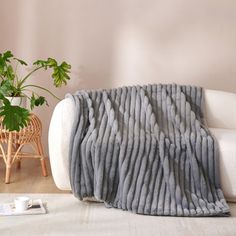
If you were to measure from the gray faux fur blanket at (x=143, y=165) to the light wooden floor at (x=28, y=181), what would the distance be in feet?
1.64

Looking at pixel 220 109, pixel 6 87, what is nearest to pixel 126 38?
pixel 220 109

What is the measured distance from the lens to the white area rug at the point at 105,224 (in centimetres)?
236

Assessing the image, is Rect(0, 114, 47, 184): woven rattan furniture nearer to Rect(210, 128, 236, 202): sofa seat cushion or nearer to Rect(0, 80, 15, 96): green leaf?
Rect(0, 80, 15, 96): green leaf

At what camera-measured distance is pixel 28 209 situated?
2.62 m

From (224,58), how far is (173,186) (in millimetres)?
1791

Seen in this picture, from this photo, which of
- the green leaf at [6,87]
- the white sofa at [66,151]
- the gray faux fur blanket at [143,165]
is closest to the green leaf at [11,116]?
the white sofa at [66,151]

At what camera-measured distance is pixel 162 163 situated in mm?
2775

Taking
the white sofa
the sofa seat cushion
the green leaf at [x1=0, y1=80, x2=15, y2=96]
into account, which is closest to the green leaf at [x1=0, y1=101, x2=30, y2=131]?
the white sofa

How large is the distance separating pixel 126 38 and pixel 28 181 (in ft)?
4.97

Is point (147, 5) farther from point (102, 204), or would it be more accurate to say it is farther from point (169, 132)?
point (102, 204)

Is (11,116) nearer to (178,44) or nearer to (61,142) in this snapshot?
(61,142)

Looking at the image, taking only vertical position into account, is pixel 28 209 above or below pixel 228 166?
below

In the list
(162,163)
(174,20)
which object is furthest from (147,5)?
(162,163)

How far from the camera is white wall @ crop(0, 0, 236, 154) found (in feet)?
13.5
